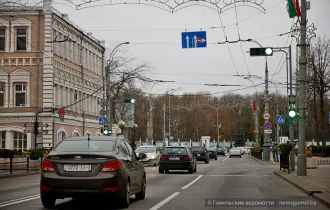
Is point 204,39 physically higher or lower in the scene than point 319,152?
higher

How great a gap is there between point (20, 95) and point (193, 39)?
25.0 meters

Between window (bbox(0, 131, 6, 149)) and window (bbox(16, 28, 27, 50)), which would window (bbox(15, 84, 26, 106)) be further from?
window (bbox(16, 28, 27, 50))

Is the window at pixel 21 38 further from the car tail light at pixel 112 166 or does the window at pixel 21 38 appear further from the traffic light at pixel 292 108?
the car tail light at pixel 112 166

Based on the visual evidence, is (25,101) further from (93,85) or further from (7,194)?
(7,194)

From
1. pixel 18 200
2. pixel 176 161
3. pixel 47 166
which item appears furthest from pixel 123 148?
pixel 176 161

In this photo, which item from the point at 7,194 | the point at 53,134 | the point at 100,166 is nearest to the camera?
the point at 100,166

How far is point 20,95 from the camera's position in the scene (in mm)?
50281

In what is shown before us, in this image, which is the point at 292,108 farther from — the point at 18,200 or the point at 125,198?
the point at 125,198

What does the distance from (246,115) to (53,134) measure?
266 feet

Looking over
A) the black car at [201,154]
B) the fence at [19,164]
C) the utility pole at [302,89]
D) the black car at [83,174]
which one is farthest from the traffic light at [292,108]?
the black car at [201,154]

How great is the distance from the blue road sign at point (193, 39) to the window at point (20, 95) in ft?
80.2

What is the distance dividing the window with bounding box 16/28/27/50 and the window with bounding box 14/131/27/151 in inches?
286

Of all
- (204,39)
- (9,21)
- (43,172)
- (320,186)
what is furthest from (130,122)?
(43,172)

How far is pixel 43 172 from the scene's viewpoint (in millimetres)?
12180
